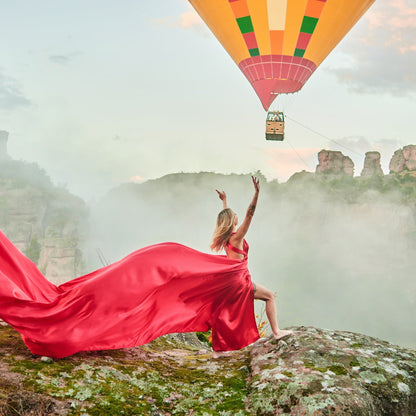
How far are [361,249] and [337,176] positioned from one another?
23868 millimetres

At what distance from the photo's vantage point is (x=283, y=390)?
412 centimetres

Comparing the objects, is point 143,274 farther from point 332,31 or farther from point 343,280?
point 343,280

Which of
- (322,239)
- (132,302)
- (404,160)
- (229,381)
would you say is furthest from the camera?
(322,239)

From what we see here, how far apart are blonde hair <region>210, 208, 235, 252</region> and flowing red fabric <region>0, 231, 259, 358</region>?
0.75 ft

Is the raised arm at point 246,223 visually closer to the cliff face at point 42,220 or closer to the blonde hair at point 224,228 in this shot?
the blonde hair at point 224,228

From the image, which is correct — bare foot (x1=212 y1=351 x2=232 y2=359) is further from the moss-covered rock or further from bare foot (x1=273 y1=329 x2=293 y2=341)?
bare foot (x1=273 y1=329 x2=293 y2=341)

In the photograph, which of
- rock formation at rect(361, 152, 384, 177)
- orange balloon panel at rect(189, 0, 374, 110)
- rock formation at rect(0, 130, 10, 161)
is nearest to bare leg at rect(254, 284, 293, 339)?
orange balloon panel at rect(189, 0, 374, 110)

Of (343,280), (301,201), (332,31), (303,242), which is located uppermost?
(332,31)

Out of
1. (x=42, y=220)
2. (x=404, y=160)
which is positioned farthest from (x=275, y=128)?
(x=404, y=160)

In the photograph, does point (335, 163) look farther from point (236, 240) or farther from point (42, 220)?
point (236, 240)

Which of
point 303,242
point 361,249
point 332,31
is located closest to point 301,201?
point 303,242

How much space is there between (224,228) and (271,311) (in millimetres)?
1194

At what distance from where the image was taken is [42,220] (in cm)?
11338

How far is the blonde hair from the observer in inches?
215
